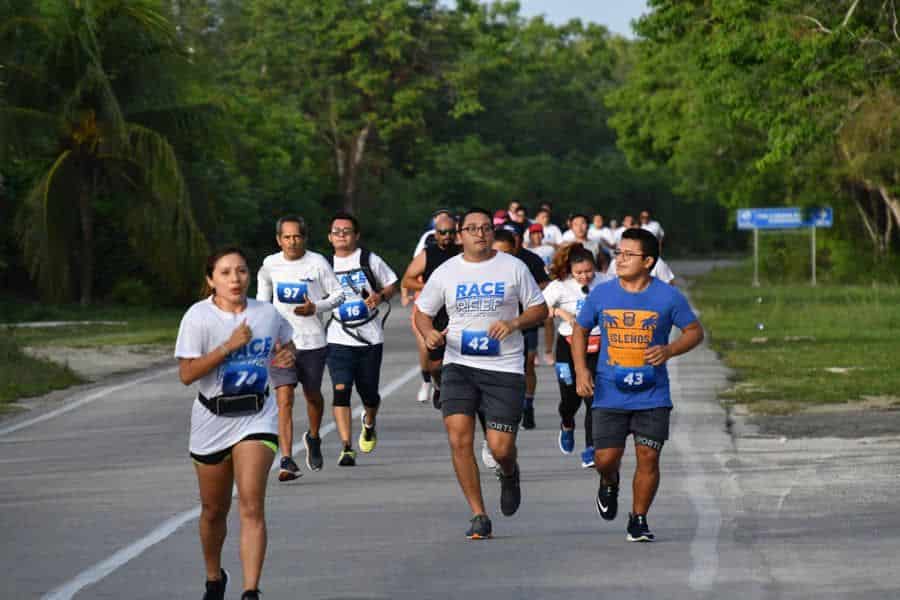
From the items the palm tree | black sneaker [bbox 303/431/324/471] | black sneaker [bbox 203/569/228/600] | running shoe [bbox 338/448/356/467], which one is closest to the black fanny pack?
black sneaker [bbox 203/569/228/600]

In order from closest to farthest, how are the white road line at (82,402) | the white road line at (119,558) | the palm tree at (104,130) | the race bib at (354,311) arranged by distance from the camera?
the white road line at (119,558) < the race bib at (354,311) < the white road line at (82,402) < the palm tree at (104,130)

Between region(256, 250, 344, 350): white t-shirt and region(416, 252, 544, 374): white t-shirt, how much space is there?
2.79 m

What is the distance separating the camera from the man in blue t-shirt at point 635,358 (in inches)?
388

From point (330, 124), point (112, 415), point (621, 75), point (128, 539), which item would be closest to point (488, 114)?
point (330, 124)

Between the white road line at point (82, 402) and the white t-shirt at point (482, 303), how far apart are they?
716 cm

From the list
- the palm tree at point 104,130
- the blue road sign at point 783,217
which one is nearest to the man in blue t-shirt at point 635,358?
the palm tree at point 104,130

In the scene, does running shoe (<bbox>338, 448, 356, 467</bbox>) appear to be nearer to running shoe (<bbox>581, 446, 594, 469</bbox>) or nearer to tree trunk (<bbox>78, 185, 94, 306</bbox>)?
running shoe (<bbox>581, 446, 594, 469</bbox>)

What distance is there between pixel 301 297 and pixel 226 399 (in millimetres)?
5158

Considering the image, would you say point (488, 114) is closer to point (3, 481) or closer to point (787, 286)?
point (787, 286)

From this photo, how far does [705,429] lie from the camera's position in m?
16.2

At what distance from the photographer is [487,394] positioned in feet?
34.0

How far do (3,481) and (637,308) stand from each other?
516cm

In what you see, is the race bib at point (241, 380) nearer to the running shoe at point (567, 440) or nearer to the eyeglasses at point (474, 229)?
the eyeglasses at point (474, 229)

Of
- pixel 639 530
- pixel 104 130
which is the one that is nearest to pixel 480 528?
pixel 639 530
